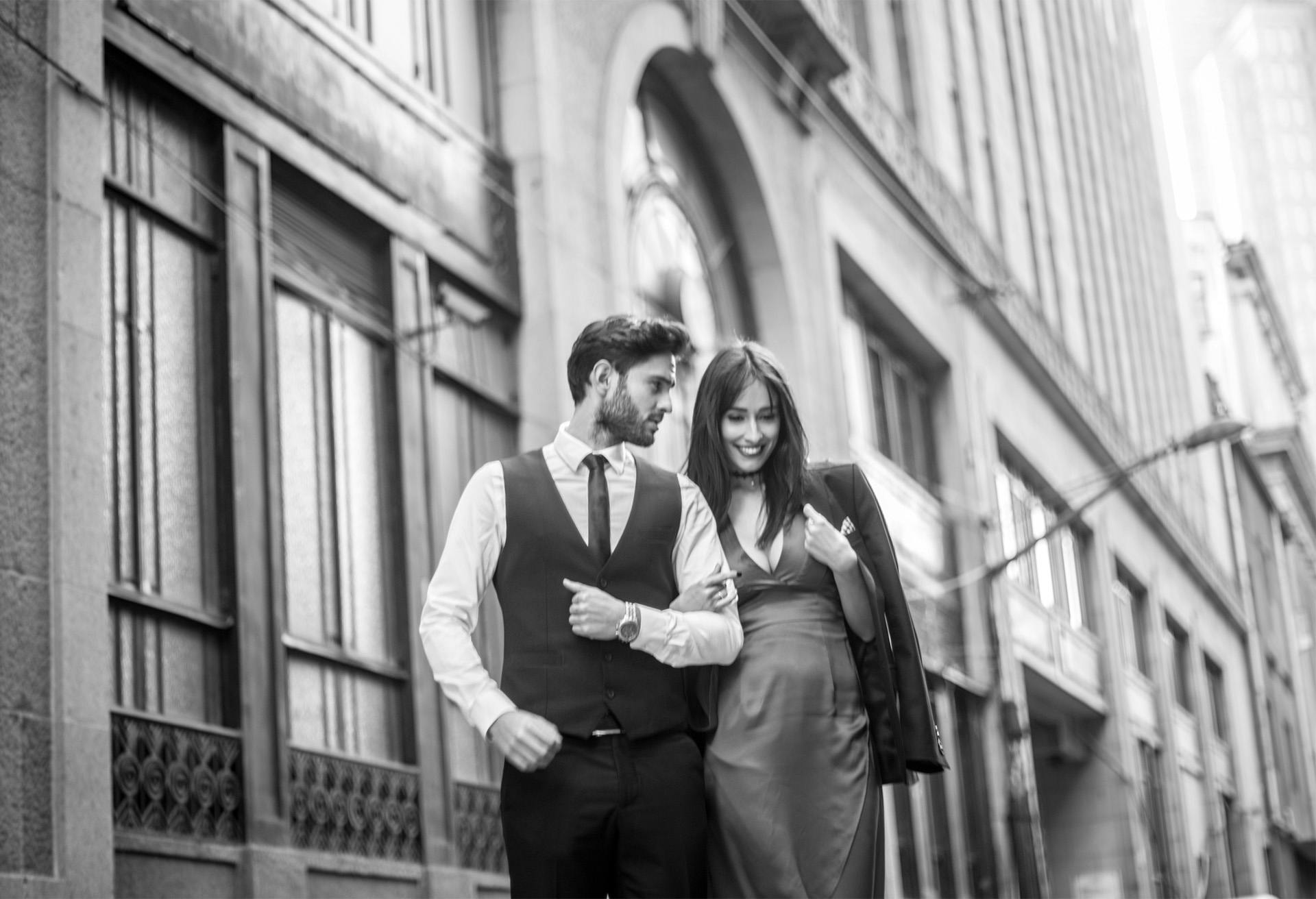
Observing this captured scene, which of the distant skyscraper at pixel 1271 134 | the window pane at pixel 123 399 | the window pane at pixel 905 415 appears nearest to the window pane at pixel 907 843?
the window pane at pixel 905 415

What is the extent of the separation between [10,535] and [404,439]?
472 centimetres

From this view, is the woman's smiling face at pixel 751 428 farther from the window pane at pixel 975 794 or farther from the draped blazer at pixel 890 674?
the window pane at pixel 975 794

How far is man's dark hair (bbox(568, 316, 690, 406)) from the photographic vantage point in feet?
18.7

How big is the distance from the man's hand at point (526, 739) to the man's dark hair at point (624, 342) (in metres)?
1.03

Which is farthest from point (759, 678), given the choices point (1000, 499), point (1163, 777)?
point (1163, 777)

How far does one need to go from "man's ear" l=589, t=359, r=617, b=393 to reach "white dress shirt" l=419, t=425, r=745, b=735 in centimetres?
18

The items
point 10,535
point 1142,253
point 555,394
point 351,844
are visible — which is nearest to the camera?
point 10,535

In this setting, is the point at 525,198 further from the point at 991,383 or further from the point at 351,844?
the point at 991,383

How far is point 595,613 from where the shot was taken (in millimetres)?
5391

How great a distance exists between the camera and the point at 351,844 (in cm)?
1204

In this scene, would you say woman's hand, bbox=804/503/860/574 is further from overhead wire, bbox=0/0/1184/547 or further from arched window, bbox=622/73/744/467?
arched window, bbox=622/73/744/467

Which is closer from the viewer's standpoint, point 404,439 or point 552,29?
point 404,439

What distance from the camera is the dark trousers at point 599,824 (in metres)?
5.38

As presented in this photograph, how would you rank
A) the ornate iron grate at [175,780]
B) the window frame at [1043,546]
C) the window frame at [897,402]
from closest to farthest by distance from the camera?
the ornate iron grate at [175,780] → the window frame at [897,402] → the window frame at [1043,546]
